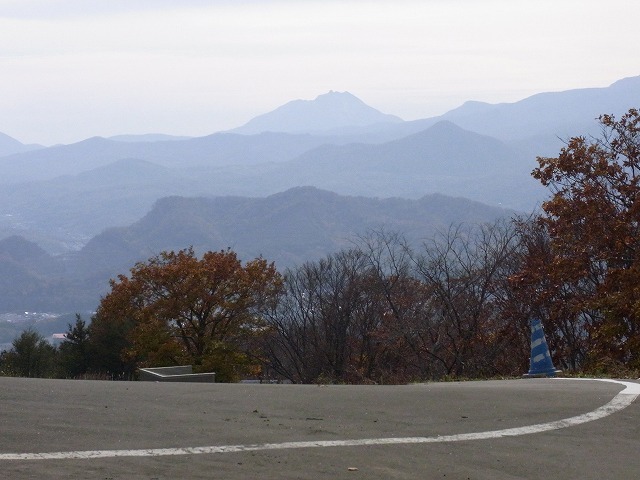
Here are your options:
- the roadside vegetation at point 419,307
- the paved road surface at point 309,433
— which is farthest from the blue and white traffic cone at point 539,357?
the paved road surface at point 309,433

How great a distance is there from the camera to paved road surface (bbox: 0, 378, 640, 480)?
6.60 m

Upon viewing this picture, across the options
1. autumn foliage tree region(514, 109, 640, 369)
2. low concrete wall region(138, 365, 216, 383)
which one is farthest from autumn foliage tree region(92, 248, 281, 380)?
low concrete wall region(138, 365, 216, 383)

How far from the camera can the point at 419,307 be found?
105 feet

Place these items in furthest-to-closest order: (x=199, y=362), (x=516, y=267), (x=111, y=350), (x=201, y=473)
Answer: (x=111, y=350) → (x=199, y=362) → (x=516, y=267) → (x=201, y=473)

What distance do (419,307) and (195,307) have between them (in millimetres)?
10021

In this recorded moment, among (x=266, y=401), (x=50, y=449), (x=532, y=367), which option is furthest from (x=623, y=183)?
(x=50, y=449)

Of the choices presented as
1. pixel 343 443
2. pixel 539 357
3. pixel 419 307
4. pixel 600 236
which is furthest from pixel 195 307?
pixel 343 443

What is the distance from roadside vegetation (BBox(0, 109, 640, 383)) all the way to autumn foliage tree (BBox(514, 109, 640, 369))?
0.11 ft

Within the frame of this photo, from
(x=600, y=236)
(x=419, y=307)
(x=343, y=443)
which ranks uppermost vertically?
(x=600, y=236)

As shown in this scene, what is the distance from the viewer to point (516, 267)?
31.6 metres

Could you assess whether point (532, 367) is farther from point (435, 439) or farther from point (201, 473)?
point (201, 473)

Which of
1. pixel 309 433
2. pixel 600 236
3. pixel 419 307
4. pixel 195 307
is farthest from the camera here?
pixel 195 307

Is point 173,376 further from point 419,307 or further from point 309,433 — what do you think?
point 419,307

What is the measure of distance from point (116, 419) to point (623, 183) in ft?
50.6
